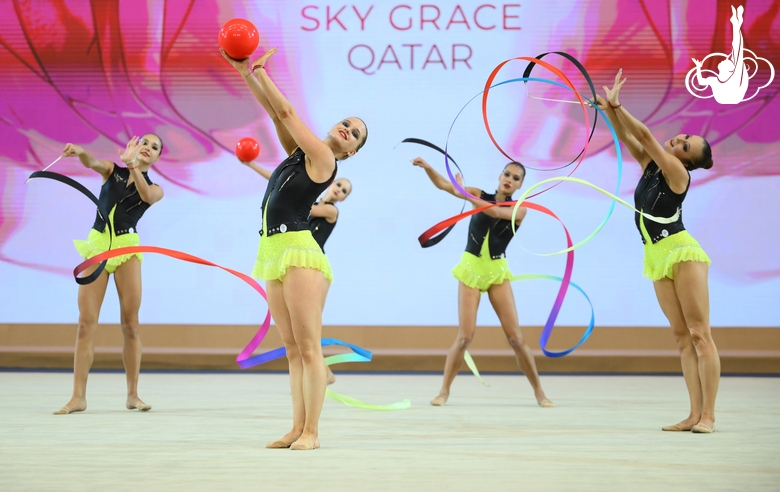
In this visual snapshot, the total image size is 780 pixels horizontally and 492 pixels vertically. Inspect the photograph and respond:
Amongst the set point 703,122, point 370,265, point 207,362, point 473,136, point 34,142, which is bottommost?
point 207,362

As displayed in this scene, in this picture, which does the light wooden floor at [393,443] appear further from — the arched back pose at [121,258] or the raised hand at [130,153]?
the raised hand at [130,153]

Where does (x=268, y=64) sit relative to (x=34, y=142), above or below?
above

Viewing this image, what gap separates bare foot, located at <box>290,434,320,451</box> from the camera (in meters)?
3.10

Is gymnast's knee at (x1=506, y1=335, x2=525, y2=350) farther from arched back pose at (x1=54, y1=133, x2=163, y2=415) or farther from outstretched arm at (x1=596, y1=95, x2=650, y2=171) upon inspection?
arched back pose at (x1=54, y1=133, x2=163, y2=415)

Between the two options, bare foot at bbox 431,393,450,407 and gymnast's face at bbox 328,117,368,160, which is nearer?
gymnast's face at bbox 328,117,368,160

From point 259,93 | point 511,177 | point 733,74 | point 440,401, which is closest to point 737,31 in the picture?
point 733,74

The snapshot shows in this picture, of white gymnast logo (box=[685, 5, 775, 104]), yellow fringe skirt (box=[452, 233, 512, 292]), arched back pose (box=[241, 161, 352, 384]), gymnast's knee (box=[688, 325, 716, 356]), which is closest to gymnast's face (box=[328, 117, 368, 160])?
gymnast's knee (box=[688, 325, 716, 356])

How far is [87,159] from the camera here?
439 centimetres

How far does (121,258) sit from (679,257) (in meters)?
3.11

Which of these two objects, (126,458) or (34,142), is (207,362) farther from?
(126,458)

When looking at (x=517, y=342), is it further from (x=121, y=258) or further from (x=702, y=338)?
(x=121, y=258)

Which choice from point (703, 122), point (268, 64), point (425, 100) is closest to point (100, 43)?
point (268, 64)

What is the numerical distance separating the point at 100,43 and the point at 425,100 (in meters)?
3.17

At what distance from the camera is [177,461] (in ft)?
9.30
